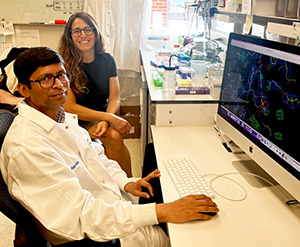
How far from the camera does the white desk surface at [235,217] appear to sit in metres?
0.93

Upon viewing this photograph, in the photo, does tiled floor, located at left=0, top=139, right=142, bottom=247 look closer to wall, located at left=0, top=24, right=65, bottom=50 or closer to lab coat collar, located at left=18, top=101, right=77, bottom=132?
lab coat collar, located at left=18, top=101, right=77, bottom=132

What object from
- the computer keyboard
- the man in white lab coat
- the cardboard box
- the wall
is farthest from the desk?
the wall

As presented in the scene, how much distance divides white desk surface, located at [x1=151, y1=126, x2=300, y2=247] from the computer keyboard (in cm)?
3

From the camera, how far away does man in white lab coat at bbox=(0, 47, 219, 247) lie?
969 mm

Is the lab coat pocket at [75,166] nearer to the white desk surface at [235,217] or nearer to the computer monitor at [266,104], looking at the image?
the white desk surface at [235,217]

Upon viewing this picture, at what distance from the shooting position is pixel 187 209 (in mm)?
1009

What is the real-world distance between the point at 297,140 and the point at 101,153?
90 centimetres

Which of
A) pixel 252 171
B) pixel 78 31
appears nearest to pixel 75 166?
pixel 252 171

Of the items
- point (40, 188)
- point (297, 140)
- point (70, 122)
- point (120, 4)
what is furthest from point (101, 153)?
point (120, 4)

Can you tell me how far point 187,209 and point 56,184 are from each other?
444mm

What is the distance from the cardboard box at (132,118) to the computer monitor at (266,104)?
1.86m

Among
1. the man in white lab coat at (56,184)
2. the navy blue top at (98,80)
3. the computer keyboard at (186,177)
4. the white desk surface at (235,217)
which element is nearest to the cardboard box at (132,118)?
the navy blue top at (98,80)

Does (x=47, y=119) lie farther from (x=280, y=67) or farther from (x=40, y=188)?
(x=280, y=67)

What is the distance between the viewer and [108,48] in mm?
3053
